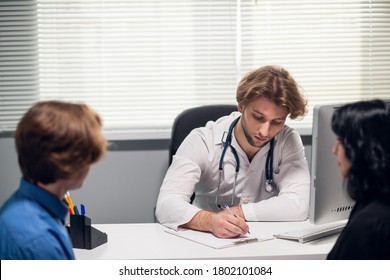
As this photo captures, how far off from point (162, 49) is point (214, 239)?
5.00ft

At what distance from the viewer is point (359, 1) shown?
122 inches

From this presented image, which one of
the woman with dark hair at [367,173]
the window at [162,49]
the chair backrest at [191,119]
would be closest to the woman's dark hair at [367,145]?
the woman with dark hair at [367,173]

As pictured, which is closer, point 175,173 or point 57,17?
point 175,173

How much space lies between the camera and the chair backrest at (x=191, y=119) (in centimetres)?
247

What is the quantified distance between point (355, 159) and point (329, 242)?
0.62 meters

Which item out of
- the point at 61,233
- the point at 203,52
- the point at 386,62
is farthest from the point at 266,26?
the point at 61,233

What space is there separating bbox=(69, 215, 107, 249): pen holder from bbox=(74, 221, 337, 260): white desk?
20 mm

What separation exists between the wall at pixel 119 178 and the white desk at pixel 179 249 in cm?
126

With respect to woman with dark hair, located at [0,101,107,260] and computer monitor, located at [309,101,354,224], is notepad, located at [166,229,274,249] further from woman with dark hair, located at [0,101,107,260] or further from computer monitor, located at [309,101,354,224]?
woman with dark hair, located at [0,101,107,260]

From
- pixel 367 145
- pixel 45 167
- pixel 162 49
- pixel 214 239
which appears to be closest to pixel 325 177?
pixel 214 239

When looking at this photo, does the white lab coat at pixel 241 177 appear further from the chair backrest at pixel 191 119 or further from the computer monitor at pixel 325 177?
the computer monitor at pixel 325 177

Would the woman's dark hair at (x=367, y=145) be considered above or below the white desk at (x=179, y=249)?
A: above

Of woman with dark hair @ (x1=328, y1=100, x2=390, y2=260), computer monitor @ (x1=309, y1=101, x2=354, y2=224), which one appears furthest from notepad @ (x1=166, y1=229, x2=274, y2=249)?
woman with dark hair @ (x1=328, y1=100, x2=390, y2=260)

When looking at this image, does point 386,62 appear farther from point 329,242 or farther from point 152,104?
point 329,242
